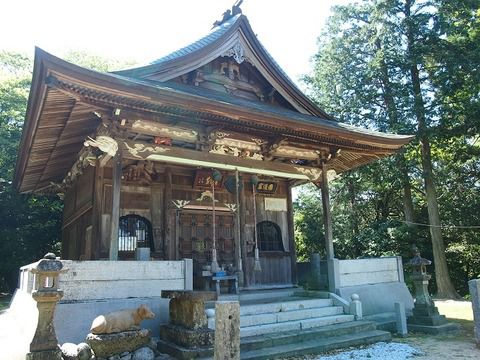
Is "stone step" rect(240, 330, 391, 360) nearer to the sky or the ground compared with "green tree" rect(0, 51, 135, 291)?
nearer to the ground

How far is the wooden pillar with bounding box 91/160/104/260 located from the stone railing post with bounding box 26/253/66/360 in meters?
3.76

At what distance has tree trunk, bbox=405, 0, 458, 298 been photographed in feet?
59.4

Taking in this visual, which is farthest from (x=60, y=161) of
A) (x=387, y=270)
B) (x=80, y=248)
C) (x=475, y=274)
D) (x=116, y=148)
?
(x=475, y=274)

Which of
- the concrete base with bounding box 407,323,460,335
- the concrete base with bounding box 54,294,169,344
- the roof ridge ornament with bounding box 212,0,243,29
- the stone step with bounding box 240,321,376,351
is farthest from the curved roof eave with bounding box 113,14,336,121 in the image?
the concrete base with bounding box 407,323,460,335

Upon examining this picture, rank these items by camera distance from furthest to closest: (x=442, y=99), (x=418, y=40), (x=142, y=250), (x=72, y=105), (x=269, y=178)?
(x=418, y=40) < (x=442, y=99) < (x=269, y=178) < (x=142, y=250) < (x=72, y=105)

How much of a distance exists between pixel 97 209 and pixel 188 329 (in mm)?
4654

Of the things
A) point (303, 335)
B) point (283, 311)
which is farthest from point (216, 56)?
point (303, 335)

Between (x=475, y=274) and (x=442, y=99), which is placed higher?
(x=442, y=99)

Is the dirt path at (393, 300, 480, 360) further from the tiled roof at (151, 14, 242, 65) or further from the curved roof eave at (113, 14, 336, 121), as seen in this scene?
the tiled roof at (151, 14, 242, 65)

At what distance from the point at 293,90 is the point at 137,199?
224 inches

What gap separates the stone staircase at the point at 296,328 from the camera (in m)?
6.94

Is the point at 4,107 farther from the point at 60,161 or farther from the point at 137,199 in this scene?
the point at 137,199

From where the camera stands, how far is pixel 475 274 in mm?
23859

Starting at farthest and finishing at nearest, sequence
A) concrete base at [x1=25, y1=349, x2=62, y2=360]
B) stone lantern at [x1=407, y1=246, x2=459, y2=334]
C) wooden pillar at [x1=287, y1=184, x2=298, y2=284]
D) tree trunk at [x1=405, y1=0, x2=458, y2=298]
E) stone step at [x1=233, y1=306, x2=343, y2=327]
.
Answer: tree trunk at [x1=405, y1=0, x2=458, y2=298], wooden pillar at [x1=287, y1=184, x2=298, y2=284], stone lantern at [x1=407, y1=246, x2=459, y2=334], stone step at [x1=233, y1=306, x2=343, y2=327], concrete base at [x1=25, y1=349, x2=62, y2=360]
